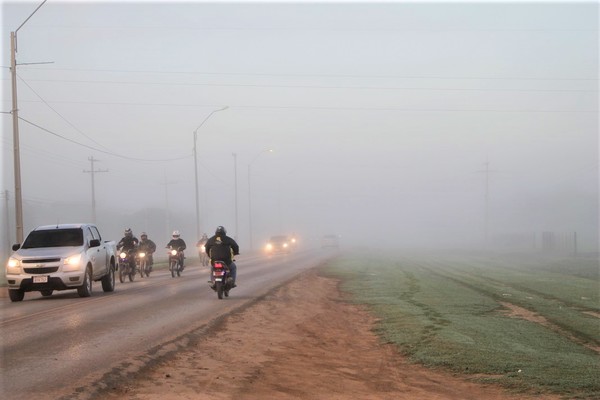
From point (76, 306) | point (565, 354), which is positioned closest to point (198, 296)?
point (76, 306)

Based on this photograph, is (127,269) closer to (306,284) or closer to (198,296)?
(306,284)

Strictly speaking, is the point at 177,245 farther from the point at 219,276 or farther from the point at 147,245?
the point at 219,276

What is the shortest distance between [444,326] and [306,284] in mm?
12512

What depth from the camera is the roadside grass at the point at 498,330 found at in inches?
434

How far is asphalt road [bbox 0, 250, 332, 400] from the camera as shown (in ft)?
30.5

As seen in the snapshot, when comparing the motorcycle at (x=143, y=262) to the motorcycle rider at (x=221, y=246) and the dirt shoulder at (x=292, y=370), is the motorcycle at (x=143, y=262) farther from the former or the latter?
the dirt shoulder at (x=292, y=370)

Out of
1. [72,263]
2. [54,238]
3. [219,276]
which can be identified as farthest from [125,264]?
[219,276]

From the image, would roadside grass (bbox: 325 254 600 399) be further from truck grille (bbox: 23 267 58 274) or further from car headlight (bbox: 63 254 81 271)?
truck grille (bbox: 23 267 58 274)

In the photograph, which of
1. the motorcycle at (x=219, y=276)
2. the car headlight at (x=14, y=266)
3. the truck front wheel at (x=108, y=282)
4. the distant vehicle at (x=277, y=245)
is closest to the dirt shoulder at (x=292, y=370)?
the motorcycle at (x=219, y=276)

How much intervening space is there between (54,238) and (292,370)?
1389cm

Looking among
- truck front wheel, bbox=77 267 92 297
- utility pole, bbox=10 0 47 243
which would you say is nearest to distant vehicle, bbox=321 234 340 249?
utility pole, bbox=10 0 47 243

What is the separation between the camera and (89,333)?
13.6 m

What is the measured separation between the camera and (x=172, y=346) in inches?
476

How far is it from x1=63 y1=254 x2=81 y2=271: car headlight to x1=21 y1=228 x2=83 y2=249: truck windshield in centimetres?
106
